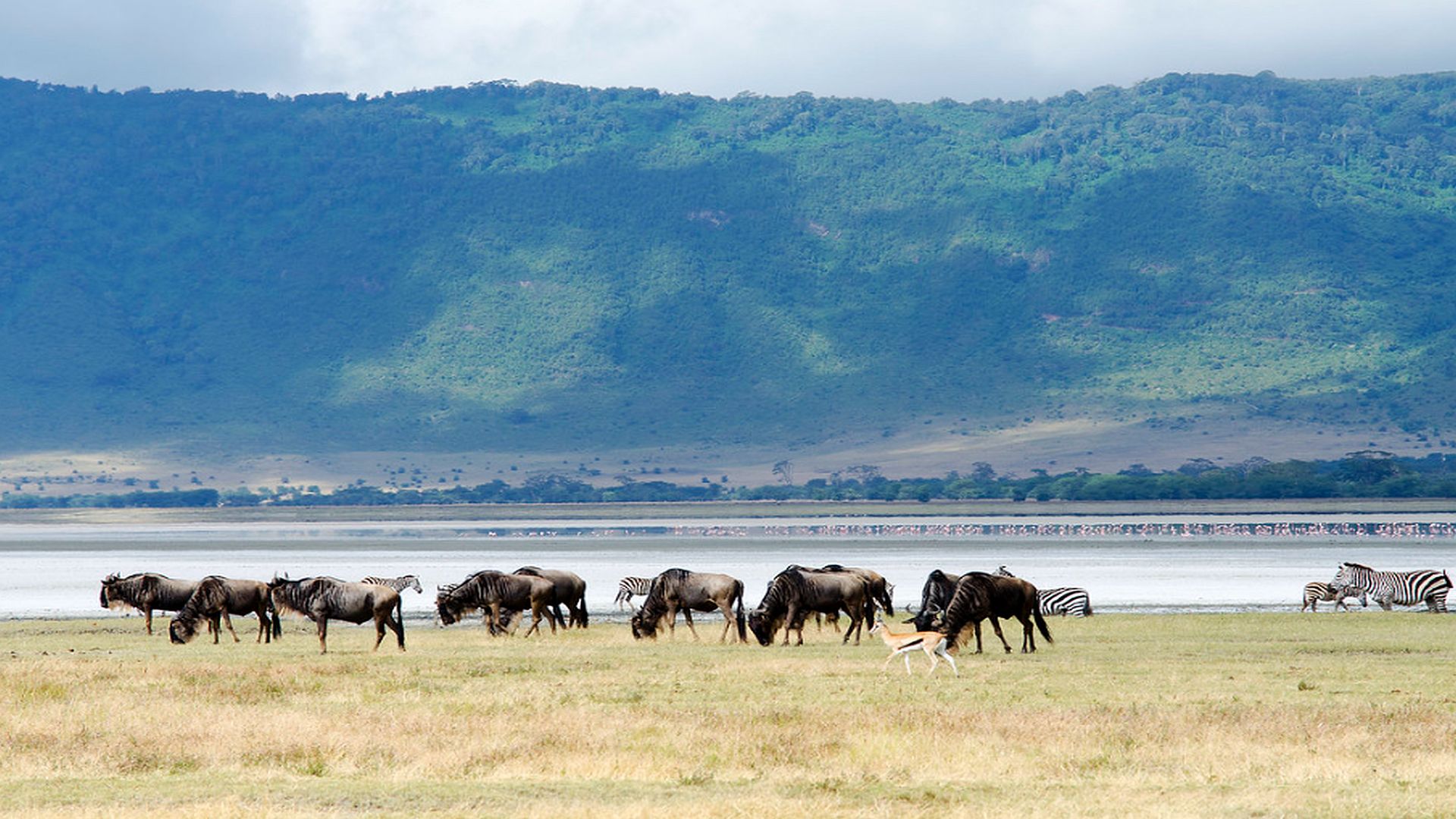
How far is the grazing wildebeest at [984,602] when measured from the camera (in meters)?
28.9

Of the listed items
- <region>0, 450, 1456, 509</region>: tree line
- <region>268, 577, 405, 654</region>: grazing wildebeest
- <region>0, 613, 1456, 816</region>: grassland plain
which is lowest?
<region>0, 613, 1456, 816</region>: grassland plain

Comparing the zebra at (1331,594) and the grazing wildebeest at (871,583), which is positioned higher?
the grazing wildebeest at (871,583)

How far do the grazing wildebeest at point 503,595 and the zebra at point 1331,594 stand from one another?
16.9m

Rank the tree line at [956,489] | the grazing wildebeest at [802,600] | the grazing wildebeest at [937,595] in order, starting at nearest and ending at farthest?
the grazing wildebeest at [937,595] → the grazing wildebeest at [802,600] → the tree line at [956,489]

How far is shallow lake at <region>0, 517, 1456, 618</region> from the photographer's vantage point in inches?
2082

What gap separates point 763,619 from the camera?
32.3m

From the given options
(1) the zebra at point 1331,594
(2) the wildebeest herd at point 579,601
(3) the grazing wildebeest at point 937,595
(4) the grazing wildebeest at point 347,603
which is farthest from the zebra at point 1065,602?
(4) the grazing wildebeest at point 347,603

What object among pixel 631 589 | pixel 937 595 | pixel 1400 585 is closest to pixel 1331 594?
pixel 1400 585

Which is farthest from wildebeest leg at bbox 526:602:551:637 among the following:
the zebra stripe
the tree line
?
the tree line

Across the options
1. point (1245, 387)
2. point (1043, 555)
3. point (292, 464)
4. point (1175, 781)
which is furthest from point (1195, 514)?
point (1175, 781)

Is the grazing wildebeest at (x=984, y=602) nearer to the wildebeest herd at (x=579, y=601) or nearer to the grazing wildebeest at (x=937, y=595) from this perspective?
the wildebeest herd at (x=579, y=601)

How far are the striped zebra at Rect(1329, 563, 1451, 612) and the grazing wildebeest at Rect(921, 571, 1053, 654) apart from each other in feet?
51.6

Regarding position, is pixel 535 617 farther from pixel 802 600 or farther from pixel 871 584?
pixel 871 584

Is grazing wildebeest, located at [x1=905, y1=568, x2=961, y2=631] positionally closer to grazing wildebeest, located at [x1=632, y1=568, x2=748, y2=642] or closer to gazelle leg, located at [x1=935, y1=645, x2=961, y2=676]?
gazelle leg, located at [x1=935, y1=645, x2=961, y2=676]
